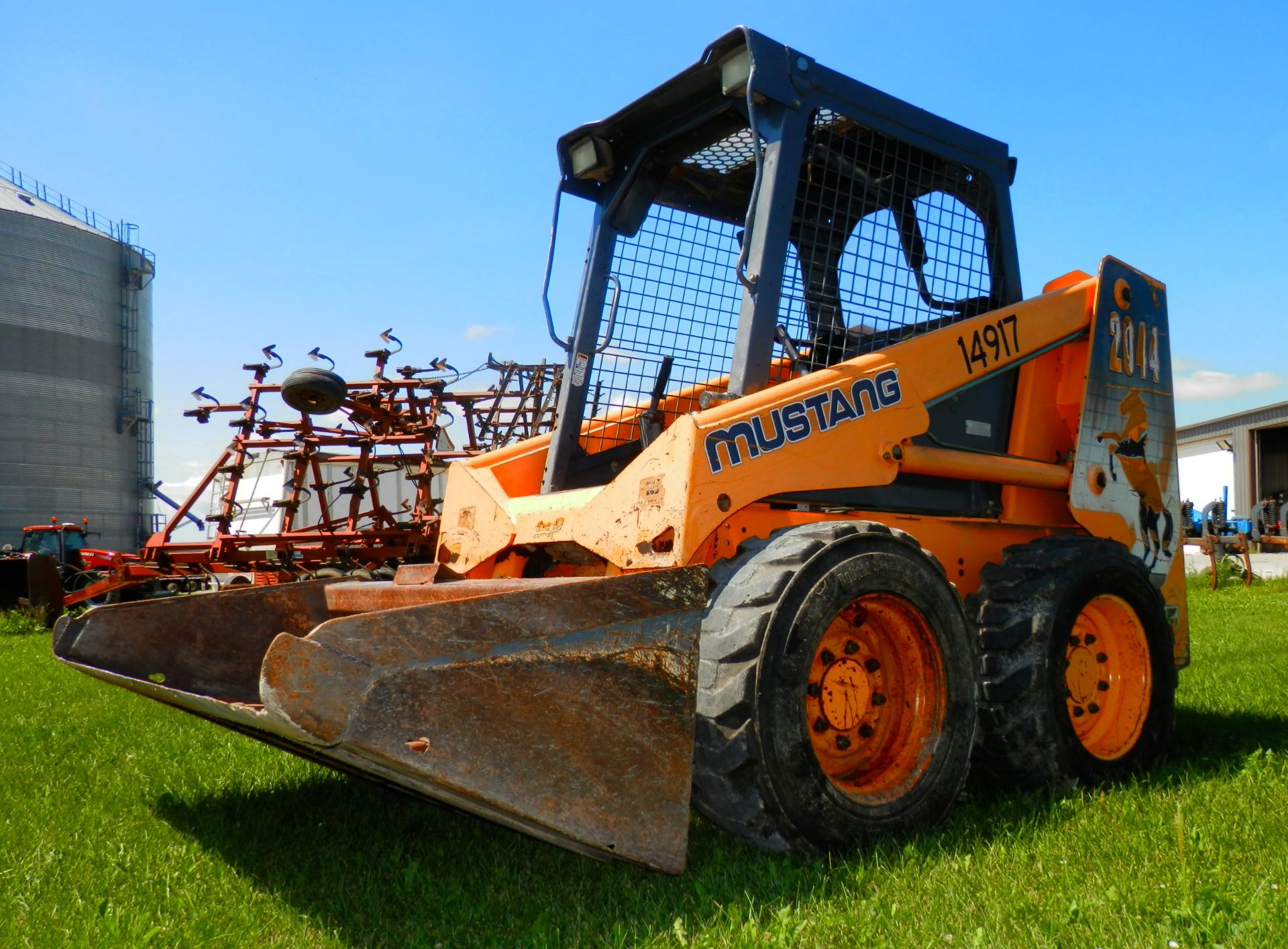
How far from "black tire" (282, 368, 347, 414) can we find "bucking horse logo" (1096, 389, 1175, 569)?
7446 millimetres

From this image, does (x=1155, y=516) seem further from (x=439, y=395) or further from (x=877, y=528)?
(x=439, y=395)

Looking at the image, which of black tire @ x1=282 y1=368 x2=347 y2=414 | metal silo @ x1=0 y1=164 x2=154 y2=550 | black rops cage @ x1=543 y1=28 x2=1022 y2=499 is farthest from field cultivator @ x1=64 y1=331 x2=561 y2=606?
metal silo @ x1=0 y1=164 x2=154 y2=550

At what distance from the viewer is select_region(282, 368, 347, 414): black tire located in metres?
10.6

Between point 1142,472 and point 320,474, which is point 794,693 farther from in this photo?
point 320,474

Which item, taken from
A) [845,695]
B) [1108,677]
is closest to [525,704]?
[845,695]

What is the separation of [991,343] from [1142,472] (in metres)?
1.31

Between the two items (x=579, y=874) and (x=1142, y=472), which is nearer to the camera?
(x=579, y=874)

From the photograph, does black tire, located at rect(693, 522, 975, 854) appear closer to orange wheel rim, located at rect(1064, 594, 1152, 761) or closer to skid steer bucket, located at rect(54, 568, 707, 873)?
skid steer bucket, located at rect(54, 568, 707, 873)

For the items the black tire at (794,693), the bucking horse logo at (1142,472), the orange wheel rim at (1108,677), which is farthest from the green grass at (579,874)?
the bucking horse logo at (1142,472)

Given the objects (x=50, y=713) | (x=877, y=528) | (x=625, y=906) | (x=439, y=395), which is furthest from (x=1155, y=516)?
(x=439, y=395)

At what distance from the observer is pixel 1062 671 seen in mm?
4445

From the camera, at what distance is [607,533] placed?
4035mm

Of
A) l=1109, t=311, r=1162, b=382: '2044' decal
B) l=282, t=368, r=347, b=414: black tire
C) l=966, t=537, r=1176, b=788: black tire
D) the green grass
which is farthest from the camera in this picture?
l=282, t=368, r=347, b=414: black tire

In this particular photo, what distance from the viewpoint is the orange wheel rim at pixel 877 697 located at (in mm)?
3811
